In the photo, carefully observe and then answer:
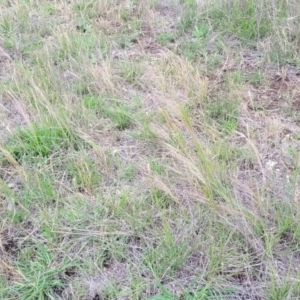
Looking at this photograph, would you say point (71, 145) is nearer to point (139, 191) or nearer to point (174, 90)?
point (139, 191)

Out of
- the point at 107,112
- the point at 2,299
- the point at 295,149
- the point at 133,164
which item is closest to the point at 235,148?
the point at 295,149

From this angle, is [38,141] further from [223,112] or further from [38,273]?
[223,112]

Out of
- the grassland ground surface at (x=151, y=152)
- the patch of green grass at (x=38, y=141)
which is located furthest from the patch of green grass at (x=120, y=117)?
the patch of green grass at (x=38, y=141)

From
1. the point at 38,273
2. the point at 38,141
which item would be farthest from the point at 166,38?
the point at 38,273

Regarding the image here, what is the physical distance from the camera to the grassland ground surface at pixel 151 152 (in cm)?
179

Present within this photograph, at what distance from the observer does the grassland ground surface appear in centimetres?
179

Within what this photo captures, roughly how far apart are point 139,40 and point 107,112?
947 mm

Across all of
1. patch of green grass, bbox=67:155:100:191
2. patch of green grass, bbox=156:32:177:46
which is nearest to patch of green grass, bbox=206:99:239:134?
patch of green grass, bbox=67:155:100:191

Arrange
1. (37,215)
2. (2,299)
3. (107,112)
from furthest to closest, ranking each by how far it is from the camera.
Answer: (107,112) < (37,215) < (2,299)

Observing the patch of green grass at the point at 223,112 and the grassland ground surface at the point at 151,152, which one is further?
the patch of green grass at the point at 223,112

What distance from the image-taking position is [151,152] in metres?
2.34

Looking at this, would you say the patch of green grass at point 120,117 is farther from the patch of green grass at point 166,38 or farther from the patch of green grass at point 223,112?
the patch of green grass at point 166,38

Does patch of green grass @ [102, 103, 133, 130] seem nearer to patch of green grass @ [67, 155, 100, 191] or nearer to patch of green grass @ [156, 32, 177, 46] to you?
patch of green grass @ [67, 155, 100, 191]

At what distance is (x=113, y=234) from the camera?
192 cm
